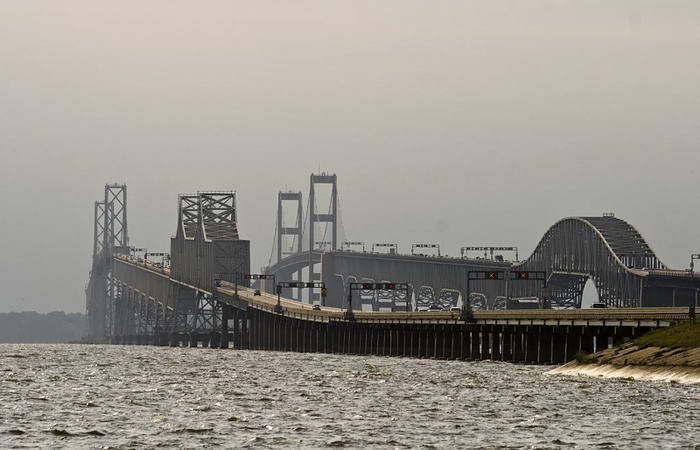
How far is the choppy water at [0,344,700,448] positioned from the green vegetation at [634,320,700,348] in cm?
639

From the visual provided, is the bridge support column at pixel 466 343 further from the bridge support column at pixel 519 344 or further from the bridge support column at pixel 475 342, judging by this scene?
the bridge support column at pixel 519 344

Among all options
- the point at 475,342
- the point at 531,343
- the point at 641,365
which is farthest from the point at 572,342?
the point at 641,365

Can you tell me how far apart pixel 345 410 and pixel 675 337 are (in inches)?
1360

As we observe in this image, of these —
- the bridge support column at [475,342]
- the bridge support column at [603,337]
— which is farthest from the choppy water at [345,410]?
the bridge support column at [475,342]

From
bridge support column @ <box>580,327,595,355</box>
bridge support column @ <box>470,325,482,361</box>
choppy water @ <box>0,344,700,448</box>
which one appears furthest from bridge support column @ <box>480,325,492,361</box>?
choppy water @ <box>0,344,700,448</box>

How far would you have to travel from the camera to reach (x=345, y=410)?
7544 cm

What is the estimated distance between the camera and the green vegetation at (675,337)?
328 feet

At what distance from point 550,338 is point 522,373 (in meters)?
19.9

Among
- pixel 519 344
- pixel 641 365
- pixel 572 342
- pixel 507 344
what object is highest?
pixel 572 342

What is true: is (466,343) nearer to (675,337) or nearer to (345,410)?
(675,337)

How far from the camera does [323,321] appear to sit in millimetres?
199750

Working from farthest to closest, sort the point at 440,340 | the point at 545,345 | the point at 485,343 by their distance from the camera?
the point at 440,340, the point at 485,343, the point at 545,345

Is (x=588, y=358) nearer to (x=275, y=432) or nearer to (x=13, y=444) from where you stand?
(x=275, y=432)

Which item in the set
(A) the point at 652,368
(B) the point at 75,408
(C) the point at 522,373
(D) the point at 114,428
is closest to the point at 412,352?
(C) the point at 522,373
